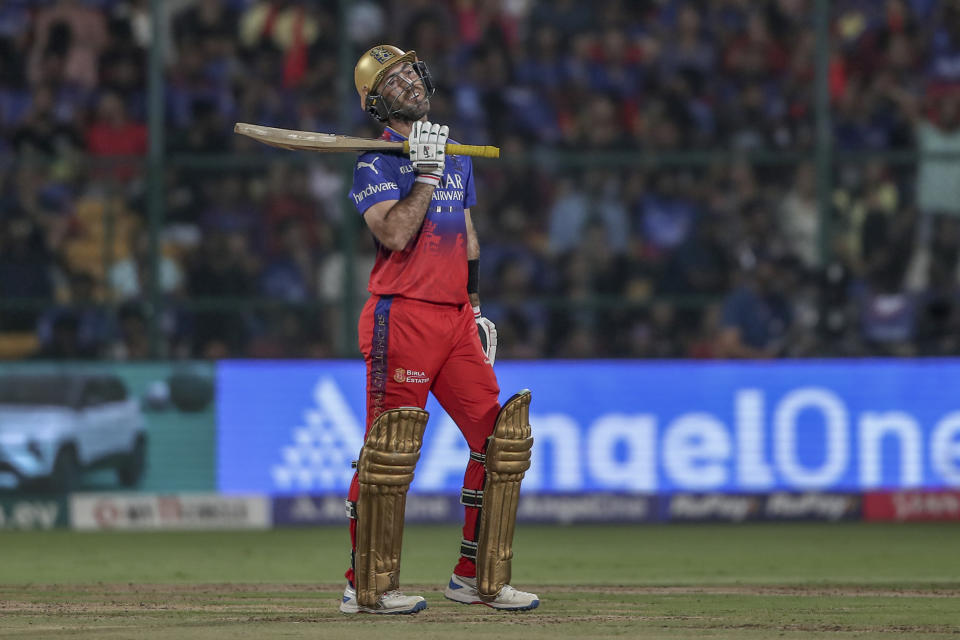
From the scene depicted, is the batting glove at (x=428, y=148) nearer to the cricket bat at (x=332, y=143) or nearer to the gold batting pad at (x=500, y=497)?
the cricket bat at (x=332, y=143)

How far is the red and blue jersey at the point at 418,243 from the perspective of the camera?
6699mm

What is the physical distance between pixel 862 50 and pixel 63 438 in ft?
27.0

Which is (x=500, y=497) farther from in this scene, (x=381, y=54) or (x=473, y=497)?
(x=381, y=54)

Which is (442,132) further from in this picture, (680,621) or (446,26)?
(446,26)

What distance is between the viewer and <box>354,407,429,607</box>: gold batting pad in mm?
6586

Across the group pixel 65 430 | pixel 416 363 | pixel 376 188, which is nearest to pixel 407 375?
pixel 416 363

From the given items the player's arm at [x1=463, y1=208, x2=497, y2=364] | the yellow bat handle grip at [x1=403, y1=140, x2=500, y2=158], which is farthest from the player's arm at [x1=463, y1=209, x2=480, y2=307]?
the yellow bat handle grip at [x1=403, y1=140, x2=500, y2=158]

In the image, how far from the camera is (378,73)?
271 inches

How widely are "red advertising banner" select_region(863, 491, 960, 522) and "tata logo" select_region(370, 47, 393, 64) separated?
659 centimetres

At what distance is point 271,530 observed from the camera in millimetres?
11922

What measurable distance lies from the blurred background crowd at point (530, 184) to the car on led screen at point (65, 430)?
0.46 m

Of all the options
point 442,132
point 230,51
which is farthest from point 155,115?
point 442,132

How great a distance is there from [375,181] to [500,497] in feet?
4.71

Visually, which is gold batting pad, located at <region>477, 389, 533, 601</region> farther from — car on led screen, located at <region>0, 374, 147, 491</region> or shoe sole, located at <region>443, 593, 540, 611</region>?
car on led screen, located at <region>0, 374, 147, 491</region>
